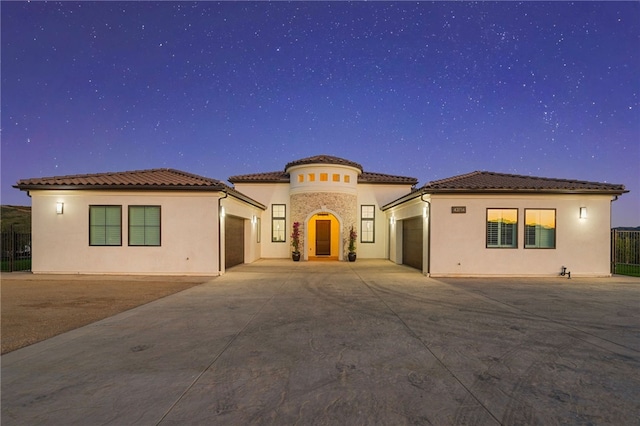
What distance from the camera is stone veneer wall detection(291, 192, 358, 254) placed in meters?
18.8

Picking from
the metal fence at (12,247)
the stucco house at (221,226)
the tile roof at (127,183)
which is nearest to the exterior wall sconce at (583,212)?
the stucco house at (221,226)

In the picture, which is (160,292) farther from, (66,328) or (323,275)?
(323,275)

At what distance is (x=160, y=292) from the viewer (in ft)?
29.9

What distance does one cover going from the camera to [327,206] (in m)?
18.8

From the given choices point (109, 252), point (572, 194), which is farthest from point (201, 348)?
point (572, 194)

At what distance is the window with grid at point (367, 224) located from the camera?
65.7 ft

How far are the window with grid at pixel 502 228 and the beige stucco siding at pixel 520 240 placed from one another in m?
0.16

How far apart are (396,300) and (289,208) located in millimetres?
12618

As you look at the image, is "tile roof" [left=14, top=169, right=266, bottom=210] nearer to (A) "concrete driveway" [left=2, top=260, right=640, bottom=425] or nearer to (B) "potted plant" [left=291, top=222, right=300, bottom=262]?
(A) "concrete driveway" [left=2, top=260, right=640, bottom=425]

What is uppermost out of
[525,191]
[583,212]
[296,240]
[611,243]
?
[525,191]

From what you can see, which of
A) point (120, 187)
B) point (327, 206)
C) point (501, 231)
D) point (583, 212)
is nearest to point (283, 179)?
point (327, 206)

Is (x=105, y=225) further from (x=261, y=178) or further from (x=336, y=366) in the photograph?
(x=336, y=366)

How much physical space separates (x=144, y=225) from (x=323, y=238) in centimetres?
1198

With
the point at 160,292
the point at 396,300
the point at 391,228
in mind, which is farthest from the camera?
the point at 391,228
